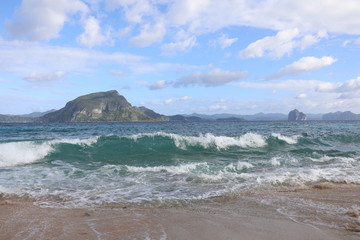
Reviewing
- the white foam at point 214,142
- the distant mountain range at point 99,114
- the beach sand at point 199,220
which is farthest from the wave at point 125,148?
the distant mountain range at point 99,114

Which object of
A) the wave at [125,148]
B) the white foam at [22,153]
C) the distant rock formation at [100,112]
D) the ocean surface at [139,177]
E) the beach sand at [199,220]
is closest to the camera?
the beach sand at [199,220]

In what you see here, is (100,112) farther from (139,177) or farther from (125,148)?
(139,177)

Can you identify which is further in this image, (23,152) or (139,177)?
(23,152)

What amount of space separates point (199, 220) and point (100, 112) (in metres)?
169

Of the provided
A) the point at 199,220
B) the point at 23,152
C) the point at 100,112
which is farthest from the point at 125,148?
the point at 100,112

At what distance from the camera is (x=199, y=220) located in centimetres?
609

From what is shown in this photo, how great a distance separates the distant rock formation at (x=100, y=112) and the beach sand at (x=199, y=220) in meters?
148

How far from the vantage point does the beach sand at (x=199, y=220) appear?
5258 mm

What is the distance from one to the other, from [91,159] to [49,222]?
38.5 ft

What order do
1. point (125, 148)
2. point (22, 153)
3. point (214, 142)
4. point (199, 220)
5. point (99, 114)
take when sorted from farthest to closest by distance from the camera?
point (99, 114)
point (214, 142)
point (125, 148)
point (22, 153)
point (199, 220)

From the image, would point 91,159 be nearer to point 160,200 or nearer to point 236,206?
point 160,200

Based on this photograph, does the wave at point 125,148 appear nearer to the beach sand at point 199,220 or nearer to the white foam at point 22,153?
the white foam at point 22,153

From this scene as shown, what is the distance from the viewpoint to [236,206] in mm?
7152

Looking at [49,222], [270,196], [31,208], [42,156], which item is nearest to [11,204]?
[31,208]
